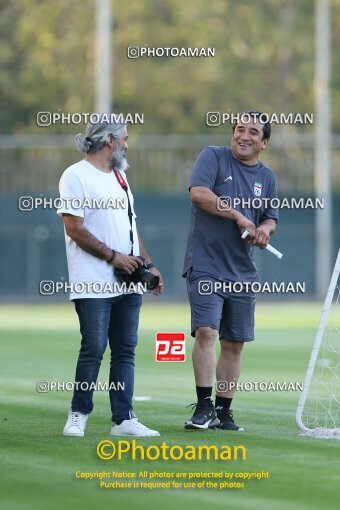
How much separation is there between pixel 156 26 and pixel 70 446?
44.1 meters

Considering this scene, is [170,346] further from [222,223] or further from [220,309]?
[222,223]

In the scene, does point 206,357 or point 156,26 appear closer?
point 206,357

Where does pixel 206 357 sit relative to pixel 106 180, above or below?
below

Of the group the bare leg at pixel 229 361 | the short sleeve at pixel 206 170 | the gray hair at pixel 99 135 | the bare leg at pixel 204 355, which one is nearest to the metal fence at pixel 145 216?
the bare leg at pixel 229 361

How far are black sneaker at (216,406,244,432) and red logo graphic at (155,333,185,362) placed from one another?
0.60 metres

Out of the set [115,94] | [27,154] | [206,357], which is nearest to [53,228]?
[27,154]

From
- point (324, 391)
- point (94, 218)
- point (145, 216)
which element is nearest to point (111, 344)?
point (94, 218)

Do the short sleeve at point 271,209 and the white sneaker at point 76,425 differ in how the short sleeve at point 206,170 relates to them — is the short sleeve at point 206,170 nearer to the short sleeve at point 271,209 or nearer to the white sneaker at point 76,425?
the short sleeve at point 271,209

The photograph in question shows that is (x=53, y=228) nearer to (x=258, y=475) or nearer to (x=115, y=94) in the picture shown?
(x=115, y=94)

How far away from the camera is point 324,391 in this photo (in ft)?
41.7

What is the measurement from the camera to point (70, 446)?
8.88 m

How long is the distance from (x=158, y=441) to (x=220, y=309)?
1234 millimetres

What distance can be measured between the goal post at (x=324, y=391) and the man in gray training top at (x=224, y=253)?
1.74ft

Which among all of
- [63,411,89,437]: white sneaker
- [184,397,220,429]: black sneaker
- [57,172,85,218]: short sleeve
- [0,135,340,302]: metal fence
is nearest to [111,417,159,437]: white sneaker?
[63,411,89,437]: white sneaker
